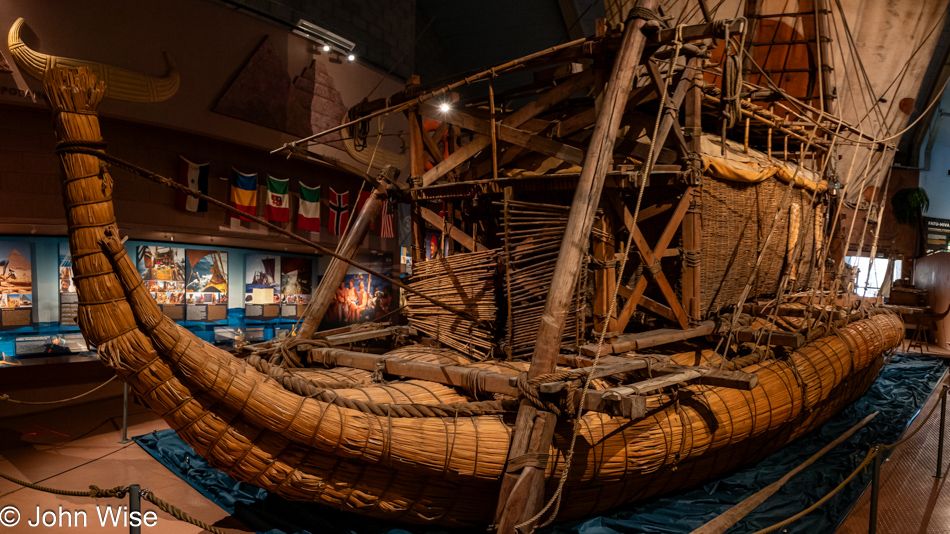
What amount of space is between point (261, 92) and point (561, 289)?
636 centimetres

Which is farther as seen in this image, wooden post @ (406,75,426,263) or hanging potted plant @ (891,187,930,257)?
hanging potted plant @ (891,187,930,257)

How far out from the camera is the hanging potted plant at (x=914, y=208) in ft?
52.9

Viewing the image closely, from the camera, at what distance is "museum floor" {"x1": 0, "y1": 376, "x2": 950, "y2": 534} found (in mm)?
3803

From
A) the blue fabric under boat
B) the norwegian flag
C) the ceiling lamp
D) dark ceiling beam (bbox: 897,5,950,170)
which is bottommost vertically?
the blue fabric under boat

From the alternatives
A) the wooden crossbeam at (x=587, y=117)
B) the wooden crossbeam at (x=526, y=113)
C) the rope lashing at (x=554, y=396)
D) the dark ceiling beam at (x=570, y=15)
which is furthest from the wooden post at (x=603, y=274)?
the dark ceiling beam at (x=570, y=15)

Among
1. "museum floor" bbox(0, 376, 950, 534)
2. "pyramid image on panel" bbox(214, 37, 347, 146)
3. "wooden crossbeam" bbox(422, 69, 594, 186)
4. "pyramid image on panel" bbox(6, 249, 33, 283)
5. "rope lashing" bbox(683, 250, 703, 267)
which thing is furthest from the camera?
"pyramid image on panel" bbox(214, 37, 347, 146)

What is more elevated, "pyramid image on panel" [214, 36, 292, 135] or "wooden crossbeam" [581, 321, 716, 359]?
"pyramid image on panel" [214, 36, 292, 135]

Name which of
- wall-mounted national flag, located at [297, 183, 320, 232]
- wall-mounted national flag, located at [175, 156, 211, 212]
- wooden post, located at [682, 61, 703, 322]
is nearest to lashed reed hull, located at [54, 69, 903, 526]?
wooden post, located at [682, 61, 703, 322]

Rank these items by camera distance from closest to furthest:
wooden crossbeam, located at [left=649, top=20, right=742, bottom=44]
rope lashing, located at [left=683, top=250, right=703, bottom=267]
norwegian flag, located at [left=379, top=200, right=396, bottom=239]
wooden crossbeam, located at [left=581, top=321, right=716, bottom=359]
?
wooden crossbeam, located at [left=649, top=20, right=742, bottom=44], wooden crossbeam, located at [left=581, top=321, right=716, bottom=359], rope lashing, located at [left=683, top=250, right=703, bottom=267], norwegian flag, located at [left=379, top=200, right=396, bottom=239]

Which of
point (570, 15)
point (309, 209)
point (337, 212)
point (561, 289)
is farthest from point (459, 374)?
point (570, 15)

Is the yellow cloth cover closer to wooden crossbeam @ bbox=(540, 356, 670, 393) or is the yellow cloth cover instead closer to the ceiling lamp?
wooden crossbeam @ bbox=(540, 356, 670, 393)

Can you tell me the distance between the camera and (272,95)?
793 cm

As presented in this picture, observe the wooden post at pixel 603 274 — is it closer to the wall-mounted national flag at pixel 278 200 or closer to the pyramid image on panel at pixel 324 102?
the pyramid image on panel at pixel 324 102

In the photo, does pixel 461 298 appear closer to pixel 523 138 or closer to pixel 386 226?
pixel 523 138
